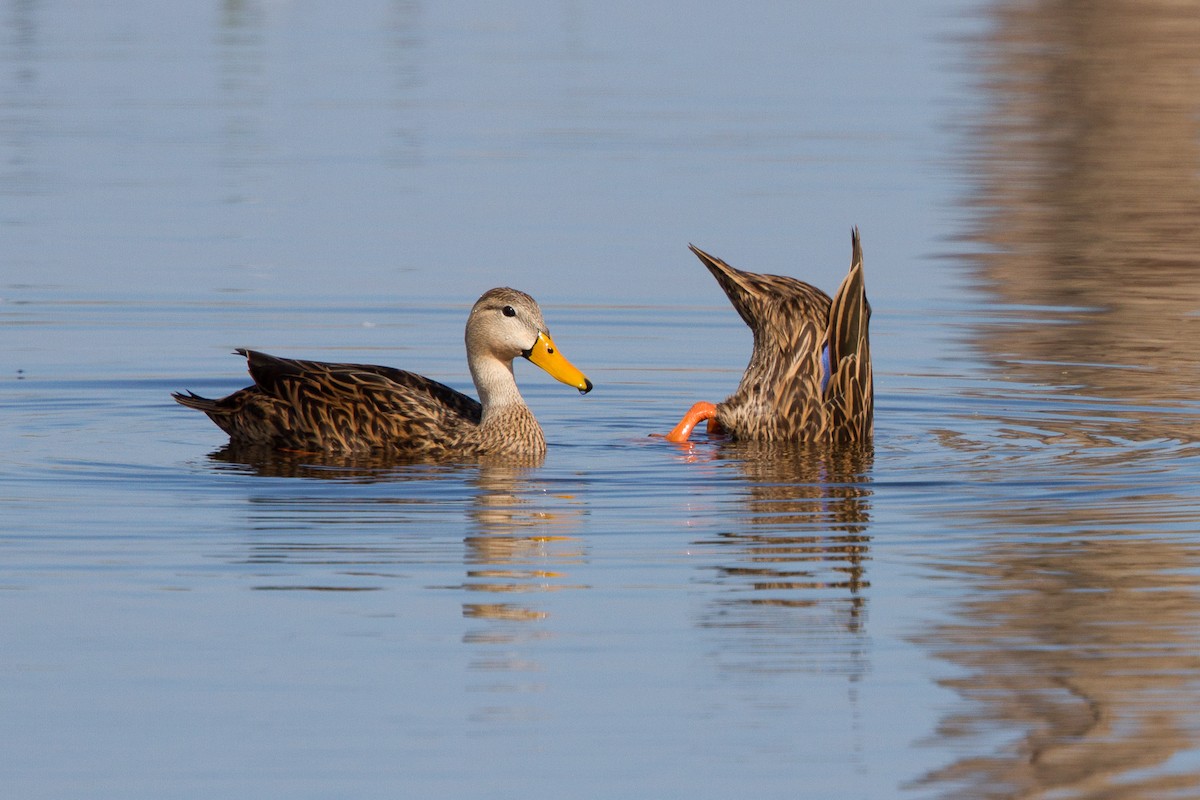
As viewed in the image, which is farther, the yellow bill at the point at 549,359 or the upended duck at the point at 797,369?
the upended duck at the point at 797,369

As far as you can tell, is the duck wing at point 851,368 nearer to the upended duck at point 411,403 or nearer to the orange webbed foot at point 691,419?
the orange webbed foot at point 691,419

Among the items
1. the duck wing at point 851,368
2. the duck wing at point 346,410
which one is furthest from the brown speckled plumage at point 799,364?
the duck wing at point 346,410

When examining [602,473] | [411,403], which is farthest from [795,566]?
[411,403]

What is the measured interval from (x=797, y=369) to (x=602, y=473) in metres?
1.65

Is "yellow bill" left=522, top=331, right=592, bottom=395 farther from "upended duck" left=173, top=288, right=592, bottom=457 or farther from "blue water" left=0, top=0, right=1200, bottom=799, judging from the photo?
"blue water" left=0, top=0, right=1200, bottom=799

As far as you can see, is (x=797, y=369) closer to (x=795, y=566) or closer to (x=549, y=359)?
(x=549, y=359)

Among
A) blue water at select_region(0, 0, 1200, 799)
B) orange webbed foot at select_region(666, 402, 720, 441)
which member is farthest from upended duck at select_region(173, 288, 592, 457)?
orange webbed foot at select_region(666, 402, 720, 441)

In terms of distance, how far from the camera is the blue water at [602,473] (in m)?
6.84

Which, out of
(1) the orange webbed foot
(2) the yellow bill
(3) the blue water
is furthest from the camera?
(1) the orange webbed foot

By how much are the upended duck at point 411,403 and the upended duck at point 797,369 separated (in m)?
0.95

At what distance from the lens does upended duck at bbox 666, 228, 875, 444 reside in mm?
12031

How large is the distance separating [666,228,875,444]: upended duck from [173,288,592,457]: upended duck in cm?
95

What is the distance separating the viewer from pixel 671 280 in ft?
55.3

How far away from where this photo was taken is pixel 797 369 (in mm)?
12320
